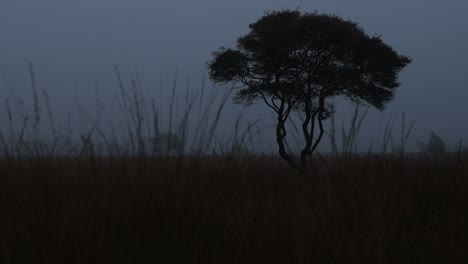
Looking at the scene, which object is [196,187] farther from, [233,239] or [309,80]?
[309,80]

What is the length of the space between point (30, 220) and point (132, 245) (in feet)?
1.75

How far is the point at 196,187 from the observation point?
2.82m

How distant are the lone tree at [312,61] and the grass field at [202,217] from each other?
1132cm

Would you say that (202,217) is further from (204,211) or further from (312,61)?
(312,61)

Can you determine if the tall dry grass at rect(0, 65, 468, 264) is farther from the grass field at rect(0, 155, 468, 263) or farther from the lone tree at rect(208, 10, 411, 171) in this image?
the lone tree at rect(208, 10, 411, 171)

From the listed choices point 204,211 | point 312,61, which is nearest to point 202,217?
A: point 204,211

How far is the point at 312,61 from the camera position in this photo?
1533 centimetres

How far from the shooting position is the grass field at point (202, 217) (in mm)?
2059

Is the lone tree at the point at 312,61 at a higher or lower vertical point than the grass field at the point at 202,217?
higher

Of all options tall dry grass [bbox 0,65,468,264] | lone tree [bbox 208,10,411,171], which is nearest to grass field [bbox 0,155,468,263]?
tall dry grass [bbox 0,65,468,264]

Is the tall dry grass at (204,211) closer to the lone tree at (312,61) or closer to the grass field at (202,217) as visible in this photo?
the grass field at (202,217)

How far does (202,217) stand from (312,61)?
13.5m

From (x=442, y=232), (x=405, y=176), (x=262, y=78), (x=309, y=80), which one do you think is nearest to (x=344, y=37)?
(x=309, y=80)

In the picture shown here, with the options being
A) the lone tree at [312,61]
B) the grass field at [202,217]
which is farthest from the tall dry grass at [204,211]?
the lone tree at [312,61]
